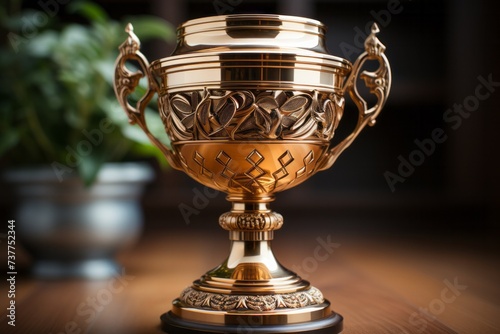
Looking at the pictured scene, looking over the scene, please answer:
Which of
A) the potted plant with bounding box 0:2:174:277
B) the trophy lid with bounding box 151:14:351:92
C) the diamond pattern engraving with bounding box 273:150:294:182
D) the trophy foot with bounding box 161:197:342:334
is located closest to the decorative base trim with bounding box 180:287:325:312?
the trophy foot with bounding box 161:197:342:334

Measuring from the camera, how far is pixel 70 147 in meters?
1.42

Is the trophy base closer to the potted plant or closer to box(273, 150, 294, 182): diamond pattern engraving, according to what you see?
box(273, 150, 294, 182): diamond pattern engraving

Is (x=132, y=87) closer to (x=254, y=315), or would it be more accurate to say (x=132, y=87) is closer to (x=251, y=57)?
(x=251, y=57)

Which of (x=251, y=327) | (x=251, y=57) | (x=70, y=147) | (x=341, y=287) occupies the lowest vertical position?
(x=251, y=327)

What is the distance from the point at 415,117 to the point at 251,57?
2.01m

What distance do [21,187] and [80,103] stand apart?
225mm

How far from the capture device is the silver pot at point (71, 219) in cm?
132

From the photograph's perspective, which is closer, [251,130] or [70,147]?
[251,130]

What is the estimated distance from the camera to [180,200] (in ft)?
8.21

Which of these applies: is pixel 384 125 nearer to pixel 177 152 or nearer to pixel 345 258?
pixel 345 258

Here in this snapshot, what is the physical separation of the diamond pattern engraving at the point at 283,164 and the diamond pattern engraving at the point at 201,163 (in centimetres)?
8

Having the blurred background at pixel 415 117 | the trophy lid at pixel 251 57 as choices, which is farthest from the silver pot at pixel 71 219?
the blurred background at pixel 415 117

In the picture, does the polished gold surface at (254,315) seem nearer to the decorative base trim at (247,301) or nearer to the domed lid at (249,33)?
the decorative base trim at (247,301)

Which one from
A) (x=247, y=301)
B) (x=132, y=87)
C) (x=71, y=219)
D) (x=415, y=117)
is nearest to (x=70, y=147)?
(x=71, y=219)
